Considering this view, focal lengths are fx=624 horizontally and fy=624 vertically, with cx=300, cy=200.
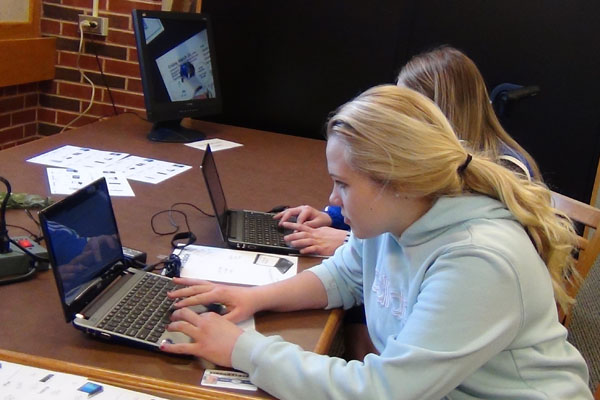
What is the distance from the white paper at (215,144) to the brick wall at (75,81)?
68 cm

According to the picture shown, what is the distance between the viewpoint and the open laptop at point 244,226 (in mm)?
1552

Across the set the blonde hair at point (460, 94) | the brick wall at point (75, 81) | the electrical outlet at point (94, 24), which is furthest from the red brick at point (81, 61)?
the blonde hair at point (460, 94)

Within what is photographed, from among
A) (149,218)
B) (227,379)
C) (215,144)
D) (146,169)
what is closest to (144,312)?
(227,379)

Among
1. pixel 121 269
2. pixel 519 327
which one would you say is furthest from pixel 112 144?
pixel 519 327

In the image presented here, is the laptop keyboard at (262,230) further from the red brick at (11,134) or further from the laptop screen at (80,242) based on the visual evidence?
the red brick at (11,134)

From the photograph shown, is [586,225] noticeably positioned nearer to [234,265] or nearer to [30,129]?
[234,265]

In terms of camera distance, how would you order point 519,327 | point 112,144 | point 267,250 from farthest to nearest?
point 112,144 → point 267,250 → point 519,327

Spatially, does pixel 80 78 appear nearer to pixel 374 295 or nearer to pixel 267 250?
pixel 267 250

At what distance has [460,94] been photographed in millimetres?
1767

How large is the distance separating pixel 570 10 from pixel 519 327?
2.23m

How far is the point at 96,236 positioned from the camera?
1.19m

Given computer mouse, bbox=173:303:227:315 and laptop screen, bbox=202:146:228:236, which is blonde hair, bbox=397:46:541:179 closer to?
laptop screen, bbox=202:146:228:236

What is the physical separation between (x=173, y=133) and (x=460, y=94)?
124 cm

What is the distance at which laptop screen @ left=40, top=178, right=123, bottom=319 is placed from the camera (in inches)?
40.7
